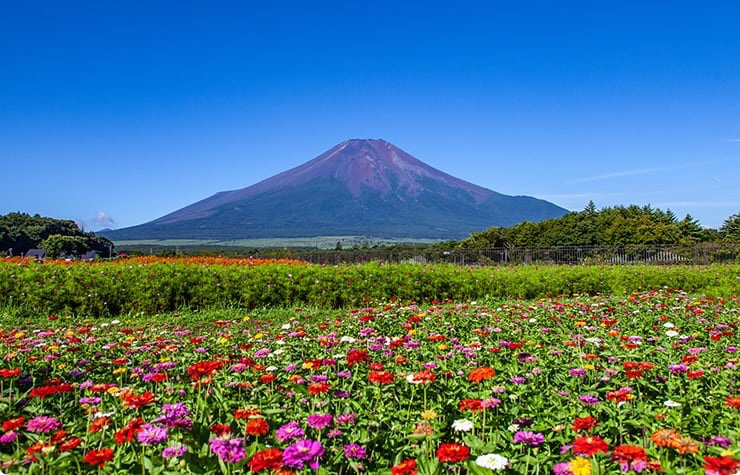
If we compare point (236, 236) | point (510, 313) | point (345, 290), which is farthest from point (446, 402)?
point (236, 236)

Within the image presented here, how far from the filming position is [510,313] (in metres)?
5.50

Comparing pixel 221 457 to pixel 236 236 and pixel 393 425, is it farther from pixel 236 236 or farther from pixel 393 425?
pixel 236 236

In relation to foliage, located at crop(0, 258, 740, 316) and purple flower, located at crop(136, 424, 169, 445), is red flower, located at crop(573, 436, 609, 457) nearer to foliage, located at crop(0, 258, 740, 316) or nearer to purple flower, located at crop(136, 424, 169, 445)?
purple flower, located at crop(136, 424, 169, 445)

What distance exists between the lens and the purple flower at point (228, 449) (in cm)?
145

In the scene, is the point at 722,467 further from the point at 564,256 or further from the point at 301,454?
the point at 564,256

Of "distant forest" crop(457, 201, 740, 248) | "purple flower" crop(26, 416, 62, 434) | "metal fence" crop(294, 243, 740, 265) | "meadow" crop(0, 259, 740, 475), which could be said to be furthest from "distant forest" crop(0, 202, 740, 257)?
"purple flower" crop(26, 416, 62, 434)

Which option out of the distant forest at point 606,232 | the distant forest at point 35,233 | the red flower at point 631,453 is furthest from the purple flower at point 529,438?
the distant forest at point 35,233

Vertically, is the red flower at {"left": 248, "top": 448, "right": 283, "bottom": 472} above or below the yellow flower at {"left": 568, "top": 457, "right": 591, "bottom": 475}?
above

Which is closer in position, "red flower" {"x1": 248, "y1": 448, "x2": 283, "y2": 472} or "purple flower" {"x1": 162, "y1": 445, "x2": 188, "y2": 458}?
"red flower" {"x1": 248, "y1": 448, "x2": 283, "y2": 472}

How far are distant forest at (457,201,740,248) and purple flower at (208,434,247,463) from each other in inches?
1141

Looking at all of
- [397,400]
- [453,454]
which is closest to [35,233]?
[397,400]

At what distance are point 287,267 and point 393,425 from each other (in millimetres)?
7345

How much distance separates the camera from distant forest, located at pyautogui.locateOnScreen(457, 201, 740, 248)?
89.9ft

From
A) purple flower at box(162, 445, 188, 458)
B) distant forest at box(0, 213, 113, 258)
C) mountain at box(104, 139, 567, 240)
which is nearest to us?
purple flower at box(162, 445, 188, 458)
